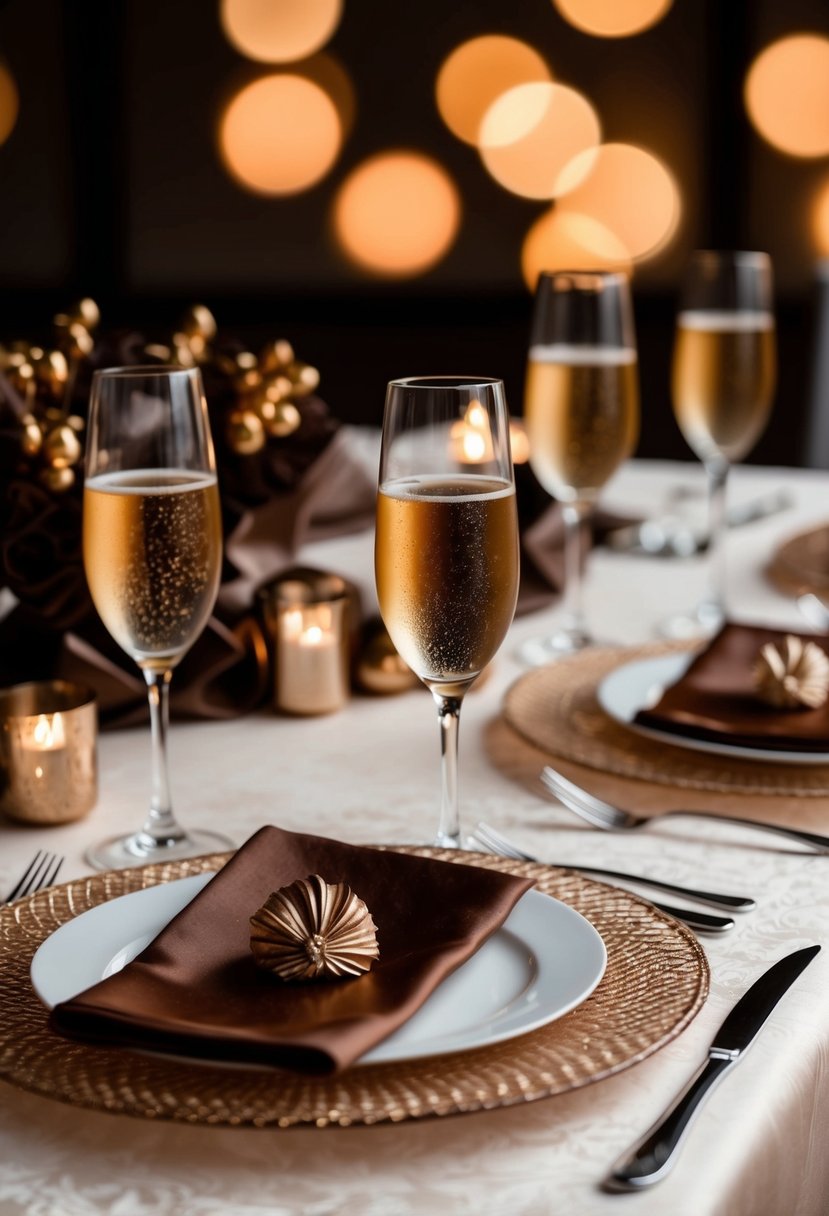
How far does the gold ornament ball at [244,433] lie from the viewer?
1312 millimetres

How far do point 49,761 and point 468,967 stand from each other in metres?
0.42

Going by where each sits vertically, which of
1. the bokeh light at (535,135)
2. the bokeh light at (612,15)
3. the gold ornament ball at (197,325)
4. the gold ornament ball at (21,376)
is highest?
the bokeh light at (612,15)

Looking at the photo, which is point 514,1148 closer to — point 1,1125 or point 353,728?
point 1,1125

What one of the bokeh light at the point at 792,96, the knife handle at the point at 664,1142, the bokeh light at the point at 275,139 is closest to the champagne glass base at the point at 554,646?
the knife handle at the point at 664,1142

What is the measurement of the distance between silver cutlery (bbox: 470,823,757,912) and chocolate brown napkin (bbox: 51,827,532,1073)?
16 cm

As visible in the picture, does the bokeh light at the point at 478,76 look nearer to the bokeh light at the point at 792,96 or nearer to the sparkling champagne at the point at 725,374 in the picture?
the bokeh light at the point at 792,96

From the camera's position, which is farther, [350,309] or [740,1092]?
[350,309]

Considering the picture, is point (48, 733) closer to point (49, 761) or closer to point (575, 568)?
point (49, 761)

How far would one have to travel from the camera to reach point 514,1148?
2.09 feet

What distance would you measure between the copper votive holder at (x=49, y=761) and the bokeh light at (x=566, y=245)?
5.01 metres

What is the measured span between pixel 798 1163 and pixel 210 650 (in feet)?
2.32

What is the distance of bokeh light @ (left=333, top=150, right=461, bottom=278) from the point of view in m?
6.05

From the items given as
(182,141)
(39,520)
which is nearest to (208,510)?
(39,520)

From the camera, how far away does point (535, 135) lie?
5.89 meters
